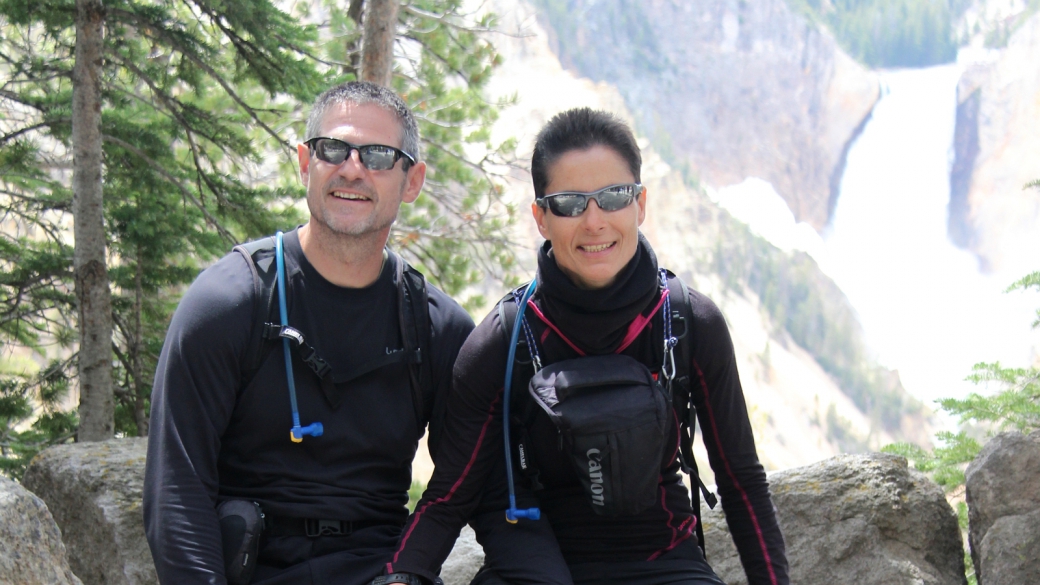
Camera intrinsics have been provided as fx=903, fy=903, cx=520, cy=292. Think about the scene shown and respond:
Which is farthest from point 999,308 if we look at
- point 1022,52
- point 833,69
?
point 833,69

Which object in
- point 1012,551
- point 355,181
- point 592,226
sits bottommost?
point 1012,551

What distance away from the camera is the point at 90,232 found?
500 centimetres

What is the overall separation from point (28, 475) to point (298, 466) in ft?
6.14

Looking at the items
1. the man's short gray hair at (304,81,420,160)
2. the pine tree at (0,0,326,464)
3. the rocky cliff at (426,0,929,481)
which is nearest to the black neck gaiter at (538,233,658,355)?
the man's short gray hair at (304,81,420,160)

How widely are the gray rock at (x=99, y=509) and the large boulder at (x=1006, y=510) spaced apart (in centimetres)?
302

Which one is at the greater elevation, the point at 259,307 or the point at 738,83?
the point at 738,83

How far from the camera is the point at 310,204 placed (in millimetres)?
2615

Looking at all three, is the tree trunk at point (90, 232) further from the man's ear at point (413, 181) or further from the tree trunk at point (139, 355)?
the man's ear at point (413, 181)

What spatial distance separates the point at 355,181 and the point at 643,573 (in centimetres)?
135

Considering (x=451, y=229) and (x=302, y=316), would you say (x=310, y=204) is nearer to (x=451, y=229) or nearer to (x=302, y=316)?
(x=302, y=316)

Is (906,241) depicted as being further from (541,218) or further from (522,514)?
(522,514)

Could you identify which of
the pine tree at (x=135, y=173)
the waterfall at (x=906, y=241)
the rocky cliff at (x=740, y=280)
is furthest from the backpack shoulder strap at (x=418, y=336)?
the waterfall at (x=906, y=241)

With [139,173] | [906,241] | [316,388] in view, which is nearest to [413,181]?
[316,388]

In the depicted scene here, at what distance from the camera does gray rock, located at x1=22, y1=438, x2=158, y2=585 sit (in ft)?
10.9
